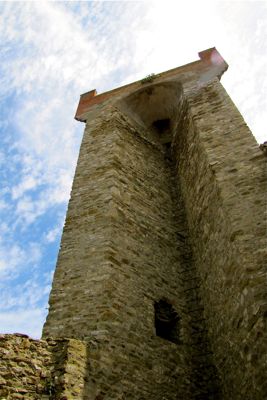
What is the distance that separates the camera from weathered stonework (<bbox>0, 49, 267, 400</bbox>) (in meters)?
5.21

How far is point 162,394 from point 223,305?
1622 millimetres

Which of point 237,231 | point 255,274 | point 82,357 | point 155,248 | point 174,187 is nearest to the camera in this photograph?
point 82,357

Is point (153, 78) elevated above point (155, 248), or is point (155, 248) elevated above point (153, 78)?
point (153, 78)

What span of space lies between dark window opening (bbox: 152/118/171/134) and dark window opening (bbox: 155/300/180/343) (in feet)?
21.1

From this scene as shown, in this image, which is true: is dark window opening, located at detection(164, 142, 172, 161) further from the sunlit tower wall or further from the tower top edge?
the tower top edge

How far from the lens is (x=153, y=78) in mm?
11859

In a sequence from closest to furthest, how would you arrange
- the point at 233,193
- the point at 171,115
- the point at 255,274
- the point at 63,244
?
the point at 255,274 → the point at 233,193 → the point at 63,244 → the point at 171,115

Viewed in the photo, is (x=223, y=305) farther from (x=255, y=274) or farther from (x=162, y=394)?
(x=162, y=394)

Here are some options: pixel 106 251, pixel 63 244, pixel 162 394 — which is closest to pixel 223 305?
pixel 162 394

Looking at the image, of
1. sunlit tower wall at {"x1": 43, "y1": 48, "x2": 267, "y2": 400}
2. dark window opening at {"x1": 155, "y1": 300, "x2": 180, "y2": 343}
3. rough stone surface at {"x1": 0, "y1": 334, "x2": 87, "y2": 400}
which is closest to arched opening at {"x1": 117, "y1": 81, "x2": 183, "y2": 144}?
sunlit tower wall at {"x1": 43, "y1": 48, "x2": 267, "y2": 400}

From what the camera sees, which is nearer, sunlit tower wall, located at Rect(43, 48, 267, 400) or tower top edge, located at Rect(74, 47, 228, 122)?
sunlit tower wall, located at Rect(43, 48, 267, 400)

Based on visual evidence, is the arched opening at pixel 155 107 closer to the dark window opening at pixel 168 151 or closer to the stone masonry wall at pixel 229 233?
the dark window opening at pixel 168 151

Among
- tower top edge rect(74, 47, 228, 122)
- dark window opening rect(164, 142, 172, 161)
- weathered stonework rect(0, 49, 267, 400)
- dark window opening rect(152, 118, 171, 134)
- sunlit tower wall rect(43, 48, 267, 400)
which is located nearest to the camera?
weathered stonework rect(0, 49, 267, 400)

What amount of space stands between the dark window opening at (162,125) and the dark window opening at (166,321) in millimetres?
6435
